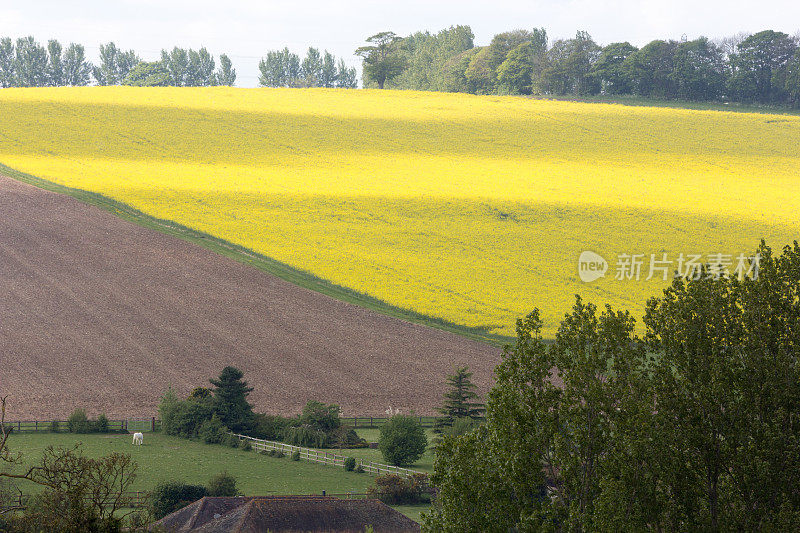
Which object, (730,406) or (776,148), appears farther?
(776,148)

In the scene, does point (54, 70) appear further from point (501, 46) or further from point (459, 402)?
point (459, 402)

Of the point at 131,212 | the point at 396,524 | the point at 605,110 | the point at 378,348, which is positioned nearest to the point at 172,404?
the point at 378,348

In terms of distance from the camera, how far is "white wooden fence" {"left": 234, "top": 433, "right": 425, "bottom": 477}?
124 feet

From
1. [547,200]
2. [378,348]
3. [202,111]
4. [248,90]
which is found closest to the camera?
[378,348]

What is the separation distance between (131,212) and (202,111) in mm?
30613

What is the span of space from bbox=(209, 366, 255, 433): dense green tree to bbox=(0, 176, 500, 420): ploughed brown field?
54.4 inches

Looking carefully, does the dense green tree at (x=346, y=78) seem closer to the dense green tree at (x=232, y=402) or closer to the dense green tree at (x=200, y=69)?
the dense green tree at (x=200, y=69)

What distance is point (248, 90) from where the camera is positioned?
109 meters

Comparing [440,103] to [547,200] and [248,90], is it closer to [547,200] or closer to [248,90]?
[248,90]

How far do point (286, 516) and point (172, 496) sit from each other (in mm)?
5284

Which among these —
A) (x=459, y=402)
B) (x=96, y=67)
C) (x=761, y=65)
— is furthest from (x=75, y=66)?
(x=459, y=402)

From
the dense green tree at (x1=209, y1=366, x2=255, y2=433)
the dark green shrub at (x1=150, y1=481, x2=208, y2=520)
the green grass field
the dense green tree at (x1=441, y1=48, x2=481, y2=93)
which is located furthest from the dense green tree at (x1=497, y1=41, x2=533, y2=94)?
the dark green shrub at (x1=150, y1=481, x2=208, y2=520)

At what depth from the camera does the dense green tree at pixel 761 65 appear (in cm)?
11138

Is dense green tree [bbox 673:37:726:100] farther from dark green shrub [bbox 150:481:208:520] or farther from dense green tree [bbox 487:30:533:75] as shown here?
dark green shrub [bbox 150:481:208:520]
